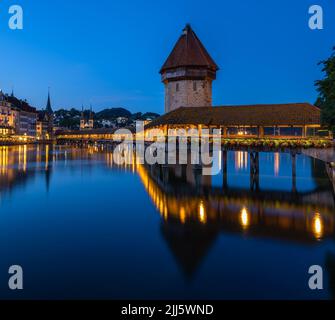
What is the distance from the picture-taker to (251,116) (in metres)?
30.7

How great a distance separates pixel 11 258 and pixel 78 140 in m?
109

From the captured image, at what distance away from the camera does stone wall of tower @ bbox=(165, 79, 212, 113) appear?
46375 mm

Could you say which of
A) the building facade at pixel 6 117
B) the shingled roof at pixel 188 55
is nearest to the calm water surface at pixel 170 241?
the shingled roof at pixel 188 55

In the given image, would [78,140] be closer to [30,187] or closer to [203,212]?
[30,187]

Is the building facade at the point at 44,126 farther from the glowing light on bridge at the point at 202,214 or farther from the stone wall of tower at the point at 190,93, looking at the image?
the glowing light on bridge at the point at 202,214

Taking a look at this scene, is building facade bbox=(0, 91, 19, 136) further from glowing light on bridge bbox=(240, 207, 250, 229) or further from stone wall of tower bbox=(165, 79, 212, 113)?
glowing light on bridge bbox=(240, 207, 250, 229)

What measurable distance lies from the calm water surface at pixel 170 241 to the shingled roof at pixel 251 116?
627cm

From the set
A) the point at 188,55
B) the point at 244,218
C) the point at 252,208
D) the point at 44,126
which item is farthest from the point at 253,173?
the point at 44,126

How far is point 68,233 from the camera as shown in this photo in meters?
14.2

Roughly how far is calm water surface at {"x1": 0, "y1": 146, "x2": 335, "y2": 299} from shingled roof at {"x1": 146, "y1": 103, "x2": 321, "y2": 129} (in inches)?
247

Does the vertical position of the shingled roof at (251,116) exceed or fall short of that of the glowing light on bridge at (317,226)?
it exceeds it

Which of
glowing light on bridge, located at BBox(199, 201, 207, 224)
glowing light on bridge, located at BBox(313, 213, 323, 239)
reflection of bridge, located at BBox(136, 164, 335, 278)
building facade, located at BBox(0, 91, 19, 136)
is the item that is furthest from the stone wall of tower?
building facade, located at BBox(0, 91, 19, 136)

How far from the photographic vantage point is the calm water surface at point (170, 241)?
9102mm
